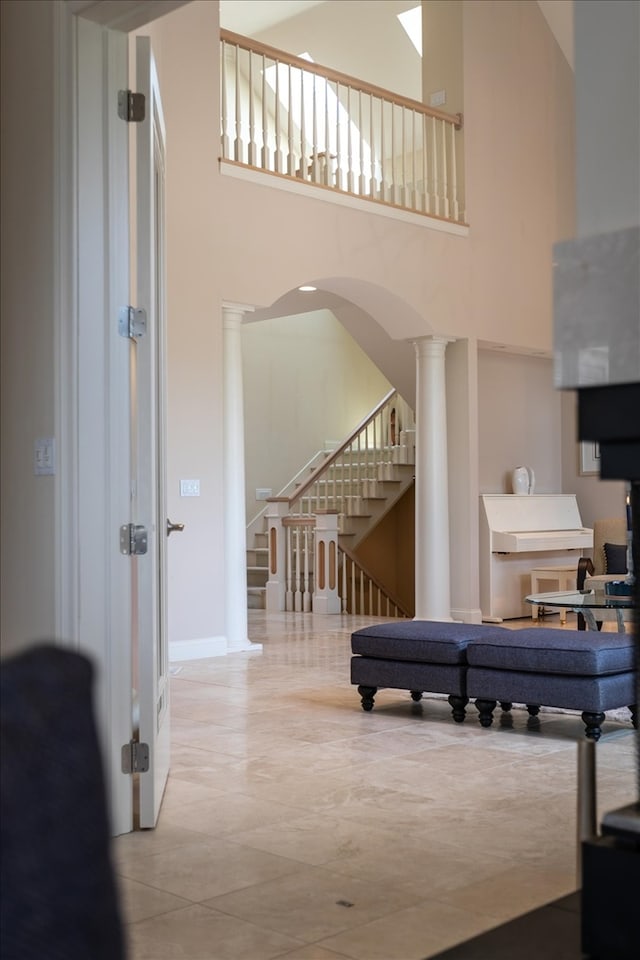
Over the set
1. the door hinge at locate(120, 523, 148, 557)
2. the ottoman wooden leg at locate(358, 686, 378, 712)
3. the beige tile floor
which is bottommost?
the beige tile floor

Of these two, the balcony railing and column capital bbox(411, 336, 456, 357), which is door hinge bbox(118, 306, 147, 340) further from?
column capital bbox(411, 336, 456, 357)

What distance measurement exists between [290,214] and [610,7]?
7213 mm

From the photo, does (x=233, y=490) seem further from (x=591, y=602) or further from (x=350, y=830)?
(x=350, y=830)

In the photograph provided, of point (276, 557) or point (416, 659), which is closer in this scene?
point (416, 659)

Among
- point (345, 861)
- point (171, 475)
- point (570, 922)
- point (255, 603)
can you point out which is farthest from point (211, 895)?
point (255, 603)

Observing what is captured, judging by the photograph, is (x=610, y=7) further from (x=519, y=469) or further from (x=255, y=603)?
(x=255, y=603)

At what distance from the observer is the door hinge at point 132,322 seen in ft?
11.1

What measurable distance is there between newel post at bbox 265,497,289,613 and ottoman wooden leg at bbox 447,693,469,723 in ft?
19.6

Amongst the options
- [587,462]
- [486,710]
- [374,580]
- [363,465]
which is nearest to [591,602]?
[486,710]

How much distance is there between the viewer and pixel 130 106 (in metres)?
3.45

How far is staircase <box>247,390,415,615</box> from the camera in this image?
12.2 meters

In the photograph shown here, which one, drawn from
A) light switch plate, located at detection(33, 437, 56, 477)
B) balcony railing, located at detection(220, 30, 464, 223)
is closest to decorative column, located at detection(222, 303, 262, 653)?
balcony railing, located at detection(220, 30, 464, 223)

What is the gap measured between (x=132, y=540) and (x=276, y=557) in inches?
307

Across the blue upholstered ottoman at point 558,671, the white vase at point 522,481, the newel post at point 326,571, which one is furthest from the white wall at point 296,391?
the blue upholstered ottoman at point 558,671
